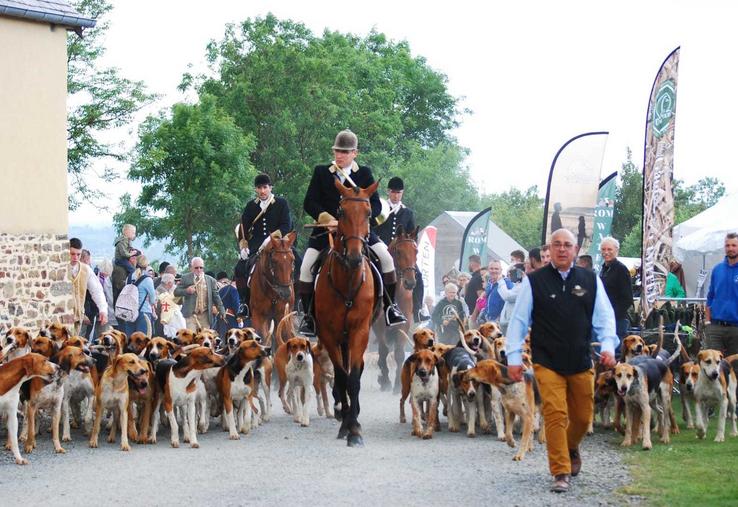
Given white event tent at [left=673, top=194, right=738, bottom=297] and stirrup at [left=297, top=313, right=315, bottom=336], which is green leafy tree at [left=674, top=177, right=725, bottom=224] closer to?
→ white event tent at [left=673, top=194, right=738, bottom=297]

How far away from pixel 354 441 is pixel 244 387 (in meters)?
1.44

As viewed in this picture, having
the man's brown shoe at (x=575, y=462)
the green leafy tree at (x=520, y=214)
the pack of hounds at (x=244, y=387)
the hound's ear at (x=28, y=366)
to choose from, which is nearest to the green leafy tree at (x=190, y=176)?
the pack of hounds at (x=244, y=387)

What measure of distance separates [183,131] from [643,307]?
23534 millimetres

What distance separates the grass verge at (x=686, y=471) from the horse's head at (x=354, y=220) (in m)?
3.19

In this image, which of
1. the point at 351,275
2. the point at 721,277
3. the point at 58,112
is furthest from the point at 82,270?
the point at 721,277

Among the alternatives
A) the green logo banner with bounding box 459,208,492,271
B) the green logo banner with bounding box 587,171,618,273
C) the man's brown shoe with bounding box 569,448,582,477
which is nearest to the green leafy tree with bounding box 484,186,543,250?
the green logo banner with bounding box 459,208,492,271

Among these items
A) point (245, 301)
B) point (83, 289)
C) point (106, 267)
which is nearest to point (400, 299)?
point (245, 301)

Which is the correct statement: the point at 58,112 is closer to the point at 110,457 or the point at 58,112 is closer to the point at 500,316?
the point at 500,316

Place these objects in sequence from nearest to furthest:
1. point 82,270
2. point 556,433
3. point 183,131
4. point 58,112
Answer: point 556,433 → point 82,270 → point 58,112 → point 183,131

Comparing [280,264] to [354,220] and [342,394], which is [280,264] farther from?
[354,220]

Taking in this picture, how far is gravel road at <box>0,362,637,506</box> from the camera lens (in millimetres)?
8727

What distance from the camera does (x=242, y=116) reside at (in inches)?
1800

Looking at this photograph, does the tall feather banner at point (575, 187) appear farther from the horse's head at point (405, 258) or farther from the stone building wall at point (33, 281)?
the stone building wall at point (33, 281)

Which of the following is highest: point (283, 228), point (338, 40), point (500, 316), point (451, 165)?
point (338, 40)
